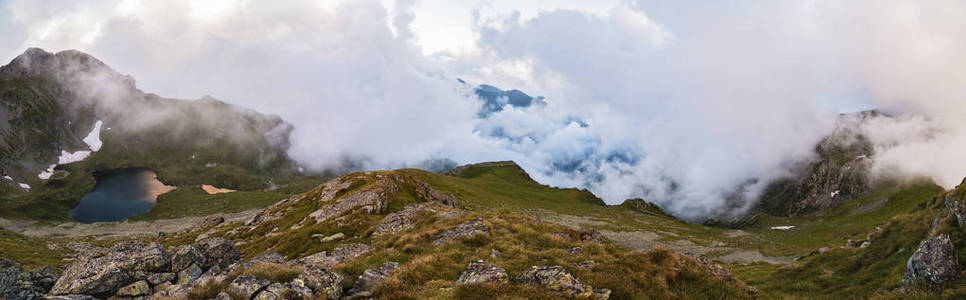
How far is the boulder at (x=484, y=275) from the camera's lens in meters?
19.4

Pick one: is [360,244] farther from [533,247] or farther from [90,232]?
[90,232]

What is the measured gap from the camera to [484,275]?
19.9 meters

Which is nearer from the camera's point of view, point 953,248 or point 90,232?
point 953,248

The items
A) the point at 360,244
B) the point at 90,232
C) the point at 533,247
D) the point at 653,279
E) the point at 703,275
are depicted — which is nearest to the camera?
the point at 653,279

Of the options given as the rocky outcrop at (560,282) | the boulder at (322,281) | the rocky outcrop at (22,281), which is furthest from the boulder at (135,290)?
the rocky outcrop at (560,282)

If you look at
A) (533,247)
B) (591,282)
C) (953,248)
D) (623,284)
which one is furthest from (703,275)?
(953,248)

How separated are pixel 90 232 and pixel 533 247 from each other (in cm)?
25641

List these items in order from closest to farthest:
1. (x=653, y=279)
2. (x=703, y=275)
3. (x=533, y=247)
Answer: (x=653, y=279) → (x=703, y=275) → (x=533, y=247)

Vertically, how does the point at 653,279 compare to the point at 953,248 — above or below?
below

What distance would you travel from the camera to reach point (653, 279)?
71.5ft

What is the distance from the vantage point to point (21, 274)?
22750 mm

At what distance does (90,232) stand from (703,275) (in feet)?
878

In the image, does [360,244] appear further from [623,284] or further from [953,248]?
[953,248]

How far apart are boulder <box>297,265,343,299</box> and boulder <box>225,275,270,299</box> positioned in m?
1.68
